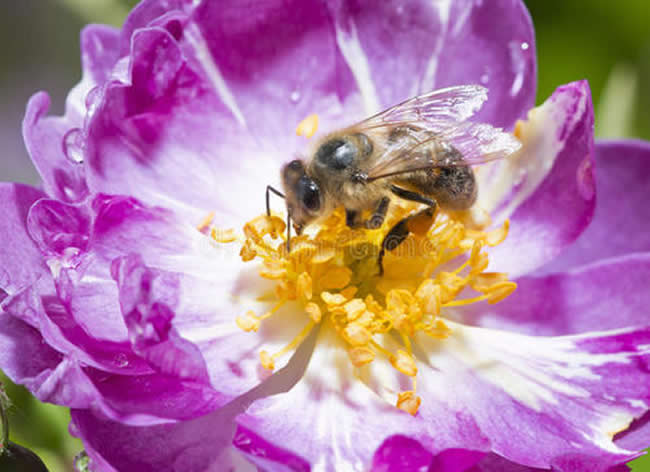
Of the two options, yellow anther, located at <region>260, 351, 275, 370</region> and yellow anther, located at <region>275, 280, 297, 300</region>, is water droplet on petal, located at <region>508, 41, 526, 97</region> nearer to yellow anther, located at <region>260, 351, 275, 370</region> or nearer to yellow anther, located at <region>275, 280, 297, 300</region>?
yellow anther, located at <region>275, 280, 297, 300</region>

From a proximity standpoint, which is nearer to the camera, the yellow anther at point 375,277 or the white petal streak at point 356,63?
the yellow anther at point 375,277

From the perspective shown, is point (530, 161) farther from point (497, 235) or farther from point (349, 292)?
point (349, 292)

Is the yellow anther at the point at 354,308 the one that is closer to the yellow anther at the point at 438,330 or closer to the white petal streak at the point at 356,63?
the yellow anther at the point at 438,330

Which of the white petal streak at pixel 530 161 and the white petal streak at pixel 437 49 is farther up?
the white petal streak at pixel 437 49

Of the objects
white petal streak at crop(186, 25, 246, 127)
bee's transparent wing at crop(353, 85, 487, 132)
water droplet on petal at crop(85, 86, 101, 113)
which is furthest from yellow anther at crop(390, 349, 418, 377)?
water droplet on petal at crop(85, 86, 101, 113)

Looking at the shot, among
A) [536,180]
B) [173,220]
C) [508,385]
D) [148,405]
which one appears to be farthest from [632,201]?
[148,405]

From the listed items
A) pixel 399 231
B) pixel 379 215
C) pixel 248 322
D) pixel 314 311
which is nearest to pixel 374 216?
pixel 379 215

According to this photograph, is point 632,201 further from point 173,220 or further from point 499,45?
point 173,220

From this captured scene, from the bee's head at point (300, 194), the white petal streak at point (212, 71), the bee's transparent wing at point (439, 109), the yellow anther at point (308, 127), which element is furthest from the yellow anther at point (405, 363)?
the white petal streak at point (212, 71)
